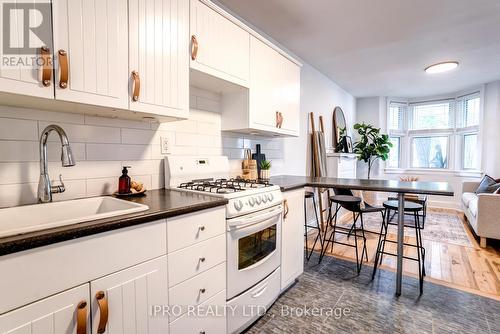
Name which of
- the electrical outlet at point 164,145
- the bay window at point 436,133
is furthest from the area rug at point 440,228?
the electrical outlet at point 164,145

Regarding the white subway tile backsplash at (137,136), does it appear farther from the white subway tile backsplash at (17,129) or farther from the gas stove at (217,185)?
the white subway tile backsplash at (17,129)

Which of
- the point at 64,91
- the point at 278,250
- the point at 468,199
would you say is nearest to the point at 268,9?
the point at 64,91

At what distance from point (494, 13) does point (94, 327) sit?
12.8ft

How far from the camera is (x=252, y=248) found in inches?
66.2

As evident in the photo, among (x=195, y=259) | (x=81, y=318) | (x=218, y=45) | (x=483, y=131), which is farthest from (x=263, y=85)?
(x=483, y=131)

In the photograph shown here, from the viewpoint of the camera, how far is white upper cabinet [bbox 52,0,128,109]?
105 centimetres

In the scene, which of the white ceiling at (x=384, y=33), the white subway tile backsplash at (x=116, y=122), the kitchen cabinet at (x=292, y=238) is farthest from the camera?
the white ceiling at (x=384, y=33)

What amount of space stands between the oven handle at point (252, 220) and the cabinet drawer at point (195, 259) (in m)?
0.09

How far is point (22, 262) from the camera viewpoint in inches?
29.7

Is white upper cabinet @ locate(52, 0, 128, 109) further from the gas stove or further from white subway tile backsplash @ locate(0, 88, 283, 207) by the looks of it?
the gas stove

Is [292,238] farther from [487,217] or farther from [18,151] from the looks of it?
[487,217]

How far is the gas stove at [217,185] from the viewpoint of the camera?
59.8 inches

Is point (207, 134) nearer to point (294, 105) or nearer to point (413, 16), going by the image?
point (294, 105)

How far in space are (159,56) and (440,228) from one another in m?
4.87
